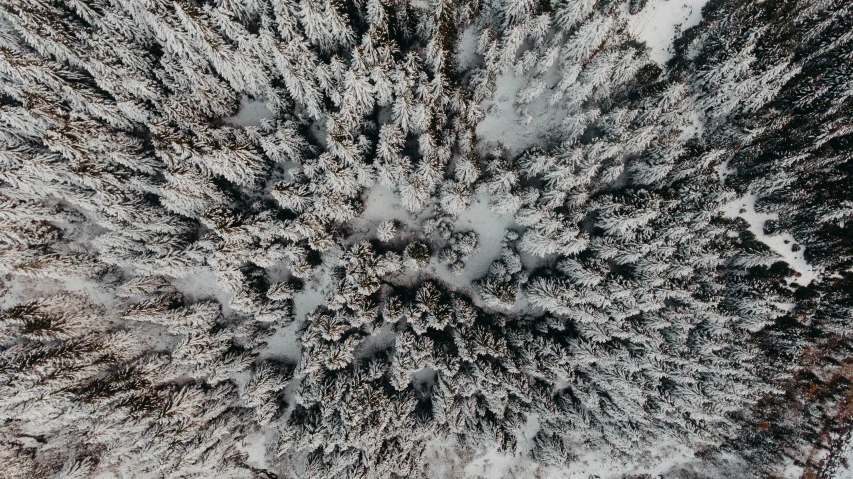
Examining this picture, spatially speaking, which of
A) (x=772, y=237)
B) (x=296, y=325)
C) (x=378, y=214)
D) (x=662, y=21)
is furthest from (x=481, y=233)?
(x=772, y=237)

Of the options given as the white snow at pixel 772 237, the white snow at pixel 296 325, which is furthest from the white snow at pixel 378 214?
the white snow at pixel 772 237

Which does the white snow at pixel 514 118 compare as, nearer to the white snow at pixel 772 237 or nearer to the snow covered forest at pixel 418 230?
the snow covered forest at pixel 418 230

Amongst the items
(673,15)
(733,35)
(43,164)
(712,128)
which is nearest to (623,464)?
(712,128)

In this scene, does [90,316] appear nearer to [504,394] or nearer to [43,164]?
[43,164]

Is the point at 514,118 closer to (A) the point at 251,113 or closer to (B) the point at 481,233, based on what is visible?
(B) the point at 481,233

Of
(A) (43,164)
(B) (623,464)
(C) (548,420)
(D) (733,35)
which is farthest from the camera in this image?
A: (B) (623,464)

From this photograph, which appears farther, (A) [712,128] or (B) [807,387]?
(B) [807,387]
